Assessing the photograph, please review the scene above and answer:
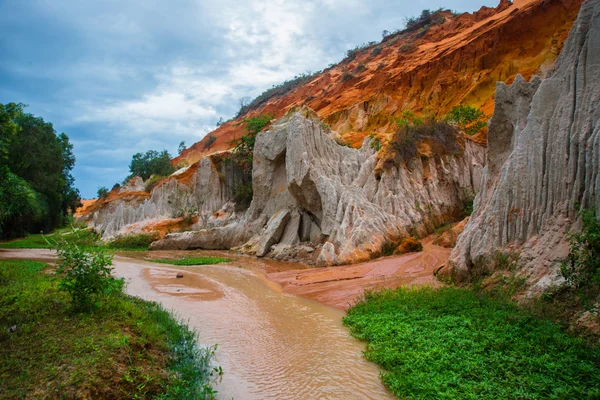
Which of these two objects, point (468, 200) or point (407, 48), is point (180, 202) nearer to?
point (468, 200)

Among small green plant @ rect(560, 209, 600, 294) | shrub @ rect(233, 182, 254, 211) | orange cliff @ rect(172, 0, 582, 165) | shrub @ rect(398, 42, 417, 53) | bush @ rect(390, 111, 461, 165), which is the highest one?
shrub @ rect(398, 42, 417, 53)

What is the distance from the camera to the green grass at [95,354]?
3.78 metres

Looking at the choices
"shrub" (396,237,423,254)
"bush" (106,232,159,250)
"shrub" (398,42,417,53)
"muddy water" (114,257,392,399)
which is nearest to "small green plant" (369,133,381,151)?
"shrub" (396,237,423,254)

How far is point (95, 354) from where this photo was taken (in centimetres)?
427

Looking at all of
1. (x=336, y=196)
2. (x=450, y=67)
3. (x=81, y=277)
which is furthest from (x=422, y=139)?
(x=450, y=67)

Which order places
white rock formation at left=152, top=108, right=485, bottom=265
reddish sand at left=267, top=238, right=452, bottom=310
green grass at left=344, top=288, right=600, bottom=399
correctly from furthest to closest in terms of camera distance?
1. white rock formation at left=152, top=108, right=485, bottom=265
2. reddish sand at left=267, top=238, right=452, bottom=310
3. green grass at left=344, top=288, right=600, bottom=399

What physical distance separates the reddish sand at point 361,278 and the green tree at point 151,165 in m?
44.9

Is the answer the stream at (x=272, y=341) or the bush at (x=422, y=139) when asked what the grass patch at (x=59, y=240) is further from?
the bush at (x=422, y=139)

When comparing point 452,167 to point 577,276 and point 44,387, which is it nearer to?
point 577,276

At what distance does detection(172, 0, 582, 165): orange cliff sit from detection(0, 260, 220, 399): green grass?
24.3 m

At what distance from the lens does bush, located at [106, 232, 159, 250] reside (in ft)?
95.9

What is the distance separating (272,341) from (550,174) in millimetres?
6234

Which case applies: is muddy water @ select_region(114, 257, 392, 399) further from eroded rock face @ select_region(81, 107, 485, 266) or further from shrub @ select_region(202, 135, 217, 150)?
shrub @ select_region(202, 135, 217, 150)

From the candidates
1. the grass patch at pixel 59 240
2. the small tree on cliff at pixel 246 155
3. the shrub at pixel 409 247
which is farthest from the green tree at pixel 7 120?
the small tree on cliff at pixel 246 155
